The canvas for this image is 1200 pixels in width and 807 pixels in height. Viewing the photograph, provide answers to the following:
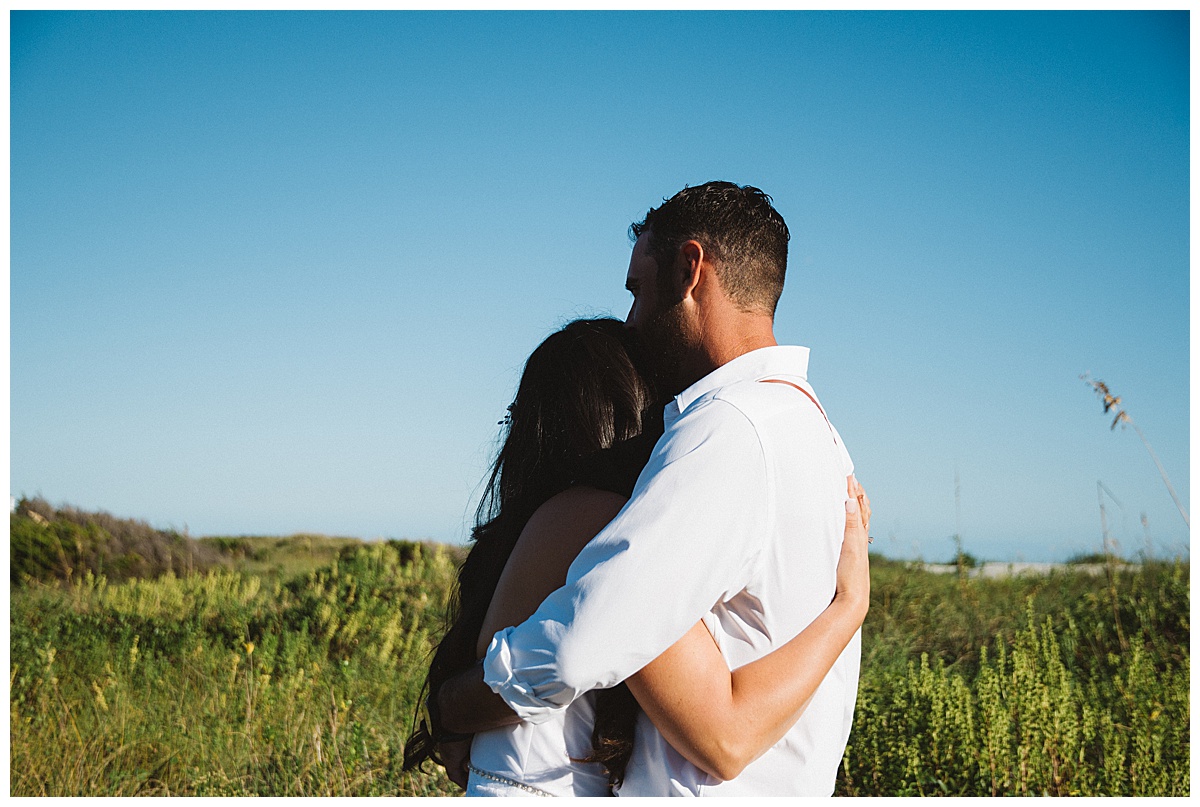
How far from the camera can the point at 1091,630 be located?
6938 millimetres

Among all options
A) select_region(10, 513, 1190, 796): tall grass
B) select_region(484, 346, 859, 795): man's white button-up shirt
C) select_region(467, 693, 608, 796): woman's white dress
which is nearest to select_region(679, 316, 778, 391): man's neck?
select_region(484, 346, 859, 795): man's white button-up shirt

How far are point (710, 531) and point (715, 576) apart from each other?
0.08 meters

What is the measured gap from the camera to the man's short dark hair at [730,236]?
7.23 feet

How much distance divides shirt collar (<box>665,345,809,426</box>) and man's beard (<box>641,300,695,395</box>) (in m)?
0.11

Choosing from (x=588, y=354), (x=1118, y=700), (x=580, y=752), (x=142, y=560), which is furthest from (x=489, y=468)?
(x=142, y=560)

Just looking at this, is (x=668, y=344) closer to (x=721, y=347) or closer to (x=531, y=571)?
(x=721, y=347)

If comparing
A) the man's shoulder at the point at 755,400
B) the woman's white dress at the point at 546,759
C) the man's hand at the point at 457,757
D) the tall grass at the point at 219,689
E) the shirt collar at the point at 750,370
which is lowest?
the tall grass at the point at 219,689

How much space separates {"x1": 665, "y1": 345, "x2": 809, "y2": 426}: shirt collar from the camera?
6.48 feet

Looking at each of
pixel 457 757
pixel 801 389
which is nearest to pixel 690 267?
pixel 801 389

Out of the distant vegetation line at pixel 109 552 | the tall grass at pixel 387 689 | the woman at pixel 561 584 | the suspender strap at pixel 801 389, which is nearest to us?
the woman at pixel 561 584

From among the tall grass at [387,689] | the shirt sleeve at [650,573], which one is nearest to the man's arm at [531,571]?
the shirt sleeve at [650,573]

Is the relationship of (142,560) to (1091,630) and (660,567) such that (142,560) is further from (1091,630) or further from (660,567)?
(660,567)

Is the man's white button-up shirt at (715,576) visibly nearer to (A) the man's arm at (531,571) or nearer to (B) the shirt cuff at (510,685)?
(B) the shirt cuff at (510,685)

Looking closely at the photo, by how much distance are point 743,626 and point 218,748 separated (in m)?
3.97
